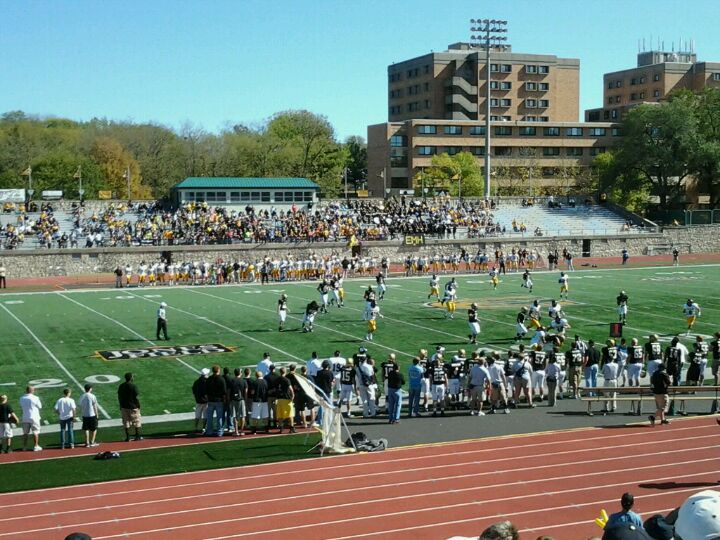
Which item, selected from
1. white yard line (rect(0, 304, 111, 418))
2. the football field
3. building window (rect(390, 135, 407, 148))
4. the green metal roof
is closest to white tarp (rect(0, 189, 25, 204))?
the green metal roof

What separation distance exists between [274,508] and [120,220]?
1904 inches

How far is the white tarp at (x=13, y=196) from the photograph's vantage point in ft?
198

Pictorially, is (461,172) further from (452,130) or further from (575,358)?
(575,358)

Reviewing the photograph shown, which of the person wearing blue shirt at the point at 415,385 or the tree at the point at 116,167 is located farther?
the tree at the point at 116,167

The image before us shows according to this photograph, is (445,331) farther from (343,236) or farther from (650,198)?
(650,198)

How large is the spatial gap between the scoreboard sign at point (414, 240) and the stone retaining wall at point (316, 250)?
11.1 inches

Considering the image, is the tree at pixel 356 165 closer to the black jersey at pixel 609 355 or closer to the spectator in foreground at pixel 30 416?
the black jersey at pixel 609 355

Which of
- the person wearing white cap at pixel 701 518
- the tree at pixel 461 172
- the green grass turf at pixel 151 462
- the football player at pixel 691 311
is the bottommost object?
the green grass turf at pixel 151 462

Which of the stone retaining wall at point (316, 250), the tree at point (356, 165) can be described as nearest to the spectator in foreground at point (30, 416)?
the stone retaining wall at point (316, 250)

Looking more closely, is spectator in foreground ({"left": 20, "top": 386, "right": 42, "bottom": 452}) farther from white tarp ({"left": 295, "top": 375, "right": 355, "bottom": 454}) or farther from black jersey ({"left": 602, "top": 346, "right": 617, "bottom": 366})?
black jersey ({"left": 602, "top": 346, "right": 617, "bottom": 366})

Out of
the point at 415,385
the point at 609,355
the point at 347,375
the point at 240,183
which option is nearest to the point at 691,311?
the point at 609,355

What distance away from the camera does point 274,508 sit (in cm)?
1174

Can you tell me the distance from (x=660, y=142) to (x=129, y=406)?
65.0m

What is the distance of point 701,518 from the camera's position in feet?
13.7
